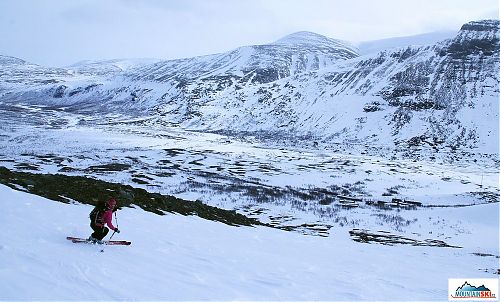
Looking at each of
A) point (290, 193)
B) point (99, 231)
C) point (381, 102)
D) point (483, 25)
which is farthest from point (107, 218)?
point (483, 25)

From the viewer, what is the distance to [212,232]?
16.1 metres

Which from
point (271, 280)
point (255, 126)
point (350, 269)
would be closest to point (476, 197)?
point (350, 269)

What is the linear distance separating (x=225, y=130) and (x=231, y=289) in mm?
100300

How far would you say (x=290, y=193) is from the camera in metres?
37.0

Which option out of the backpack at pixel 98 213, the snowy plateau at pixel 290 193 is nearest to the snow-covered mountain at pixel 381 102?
the snowy plateau at pixel 290 193

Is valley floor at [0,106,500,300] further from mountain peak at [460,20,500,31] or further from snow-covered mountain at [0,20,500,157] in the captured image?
mountain peak at [460,20,500,31]

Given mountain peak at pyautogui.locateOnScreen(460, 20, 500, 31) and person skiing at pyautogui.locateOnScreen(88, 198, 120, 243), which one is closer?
person skiing at pyautogui.locateOnScreen(88, 198, 120, 243)

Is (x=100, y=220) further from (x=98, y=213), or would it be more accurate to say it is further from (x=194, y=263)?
(x=194, y=263)

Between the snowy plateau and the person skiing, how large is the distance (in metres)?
0.43

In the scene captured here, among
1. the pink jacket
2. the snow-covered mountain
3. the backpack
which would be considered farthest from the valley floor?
the snow-covered mountain

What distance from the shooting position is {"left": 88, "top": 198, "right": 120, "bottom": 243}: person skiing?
33.8 feet

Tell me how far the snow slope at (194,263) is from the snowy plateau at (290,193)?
0.21 ft

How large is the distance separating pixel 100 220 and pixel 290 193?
27.8 meters

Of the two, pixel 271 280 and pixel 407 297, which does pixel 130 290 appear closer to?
pixel 271 280
